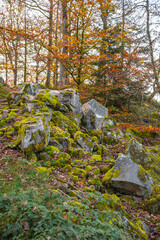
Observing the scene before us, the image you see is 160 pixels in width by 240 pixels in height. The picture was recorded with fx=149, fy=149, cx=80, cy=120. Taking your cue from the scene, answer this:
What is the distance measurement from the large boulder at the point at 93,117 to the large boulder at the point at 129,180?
4666 mm

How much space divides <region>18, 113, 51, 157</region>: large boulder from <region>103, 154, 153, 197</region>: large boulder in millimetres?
2267

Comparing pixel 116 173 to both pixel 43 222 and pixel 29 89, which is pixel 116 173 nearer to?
pixel 43 222

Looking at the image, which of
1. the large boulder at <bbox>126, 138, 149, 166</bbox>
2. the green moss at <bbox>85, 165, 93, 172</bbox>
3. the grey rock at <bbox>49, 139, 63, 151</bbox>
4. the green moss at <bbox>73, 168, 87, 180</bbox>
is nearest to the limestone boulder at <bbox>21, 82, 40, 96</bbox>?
the grey rock at <bbox>49, 139, 63, 151</bbox>

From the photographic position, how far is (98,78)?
12.0m

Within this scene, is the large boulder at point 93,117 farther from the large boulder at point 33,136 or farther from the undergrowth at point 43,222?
the undergrowth at point 43,222

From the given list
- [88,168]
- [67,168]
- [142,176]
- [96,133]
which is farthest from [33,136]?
[96,133]

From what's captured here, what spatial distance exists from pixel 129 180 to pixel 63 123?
4096mm

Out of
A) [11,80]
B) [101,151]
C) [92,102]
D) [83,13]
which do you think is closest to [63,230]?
[101,151]

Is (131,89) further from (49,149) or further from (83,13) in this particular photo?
(49,149)

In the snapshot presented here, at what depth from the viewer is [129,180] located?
4.13 metres

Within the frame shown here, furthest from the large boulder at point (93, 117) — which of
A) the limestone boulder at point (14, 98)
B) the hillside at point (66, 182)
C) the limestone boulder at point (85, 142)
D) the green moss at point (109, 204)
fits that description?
the green moss at point (109, 204)

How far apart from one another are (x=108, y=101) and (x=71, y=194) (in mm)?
10549


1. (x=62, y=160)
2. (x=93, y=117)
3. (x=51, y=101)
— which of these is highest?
(x=51, y=101)

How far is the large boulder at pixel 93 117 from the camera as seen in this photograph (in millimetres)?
9000
